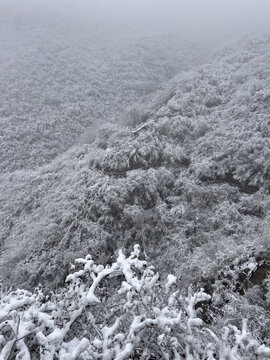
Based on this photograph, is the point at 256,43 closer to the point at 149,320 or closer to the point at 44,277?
the point at 44,277

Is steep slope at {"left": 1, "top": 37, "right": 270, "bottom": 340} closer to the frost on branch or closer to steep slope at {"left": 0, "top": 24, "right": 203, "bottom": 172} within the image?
the frost on branch

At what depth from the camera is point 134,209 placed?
28.2 ft

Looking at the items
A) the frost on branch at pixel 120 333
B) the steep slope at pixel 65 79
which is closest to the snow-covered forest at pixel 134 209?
the frost on branch at pixel 120 333

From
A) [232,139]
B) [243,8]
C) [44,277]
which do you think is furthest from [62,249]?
[243,8]

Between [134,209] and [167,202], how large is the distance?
116cm

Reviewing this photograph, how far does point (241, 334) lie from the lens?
2824 mm

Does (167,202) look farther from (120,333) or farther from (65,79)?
(65,79)

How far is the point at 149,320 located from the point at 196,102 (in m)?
12.4

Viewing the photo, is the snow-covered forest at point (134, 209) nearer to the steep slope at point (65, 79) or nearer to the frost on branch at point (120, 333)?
the frost on branch at point (120, 333)

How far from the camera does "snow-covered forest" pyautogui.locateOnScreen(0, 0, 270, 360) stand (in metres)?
2.85

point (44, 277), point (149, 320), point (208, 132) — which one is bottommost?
point (44, 277)

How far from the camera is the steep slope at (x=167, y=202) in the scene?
6.52 m

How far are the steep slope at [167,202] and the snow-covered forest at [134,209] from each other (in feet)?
0.14

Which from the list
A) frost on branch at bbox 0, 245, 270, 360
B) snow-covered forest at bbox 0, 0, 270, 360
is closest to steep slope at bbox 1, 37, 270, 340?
snow-covered forest at bbox 0, 0, 270, 360
